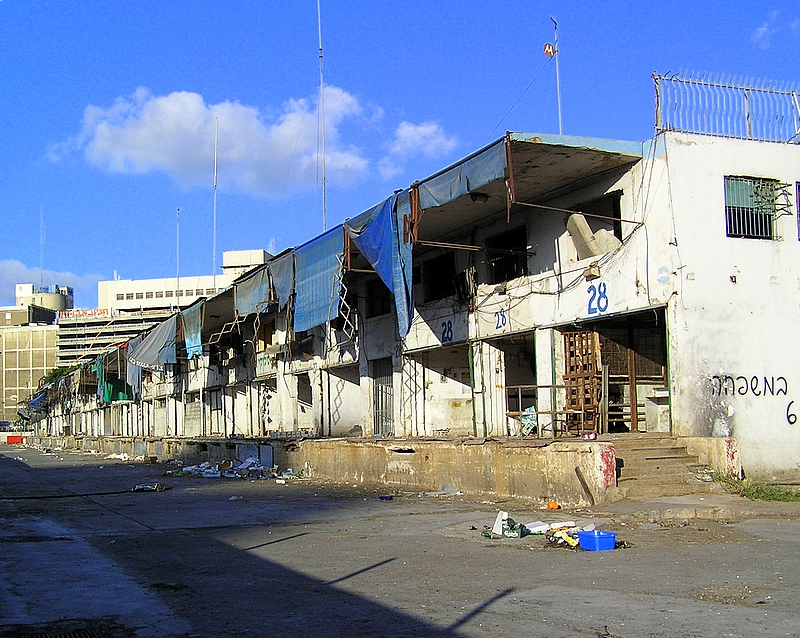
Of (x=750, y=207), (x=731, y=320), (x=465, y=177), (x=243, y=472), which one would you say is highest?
(x=465, y=177)

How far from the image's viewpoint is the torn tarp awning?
3394 cm

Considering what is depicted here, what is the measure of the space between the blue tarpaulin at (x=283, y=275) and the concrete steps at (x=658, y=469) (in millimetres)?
11800

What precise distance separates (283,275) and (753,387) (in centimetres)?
1345

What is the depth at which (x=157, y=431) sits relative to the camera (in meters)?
51.1

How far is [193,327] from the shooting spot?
104ft

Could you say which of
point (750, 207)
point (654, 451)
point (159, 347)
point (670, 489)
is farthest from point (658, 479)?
point (159, 347)

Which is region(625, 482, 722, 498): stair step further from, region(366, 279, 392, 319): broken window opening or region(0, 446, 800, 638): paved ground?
region(366, 279, 392, 319): broken window opening

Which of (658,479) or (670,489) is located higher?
(658,479)

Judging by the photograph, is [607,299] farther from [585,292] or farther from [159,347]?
[159,347]

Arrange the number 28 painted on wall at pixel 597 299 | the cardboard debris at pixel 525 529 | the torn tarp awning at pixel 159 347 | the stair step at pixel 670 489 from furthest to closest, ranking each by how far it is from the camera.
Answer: the torn tarp awning at pixel 159 347 < the number 28 painted on wall at pixel 597 299 < the stair step at pixel 670 489 < the cardboard debris at pixel 525 529

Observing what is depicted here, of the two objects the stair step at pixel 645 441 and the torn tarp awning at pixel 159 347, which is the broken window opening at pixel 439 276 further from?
the torn tarp awning at pixel 159 347

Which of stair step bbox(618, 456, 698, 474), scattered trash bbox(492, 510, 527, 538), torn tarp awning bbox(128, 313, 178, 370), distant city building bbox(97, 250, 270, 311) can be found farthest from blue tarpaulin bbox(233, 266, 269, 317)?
distant city building bbox(97, 250, 270, 311)

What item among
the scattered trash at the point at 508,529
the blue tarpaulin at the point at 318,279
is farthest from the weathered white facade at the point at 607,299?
the scattered trash at the point at 508,529

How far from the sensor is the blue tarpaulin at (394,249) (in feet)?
57.3
